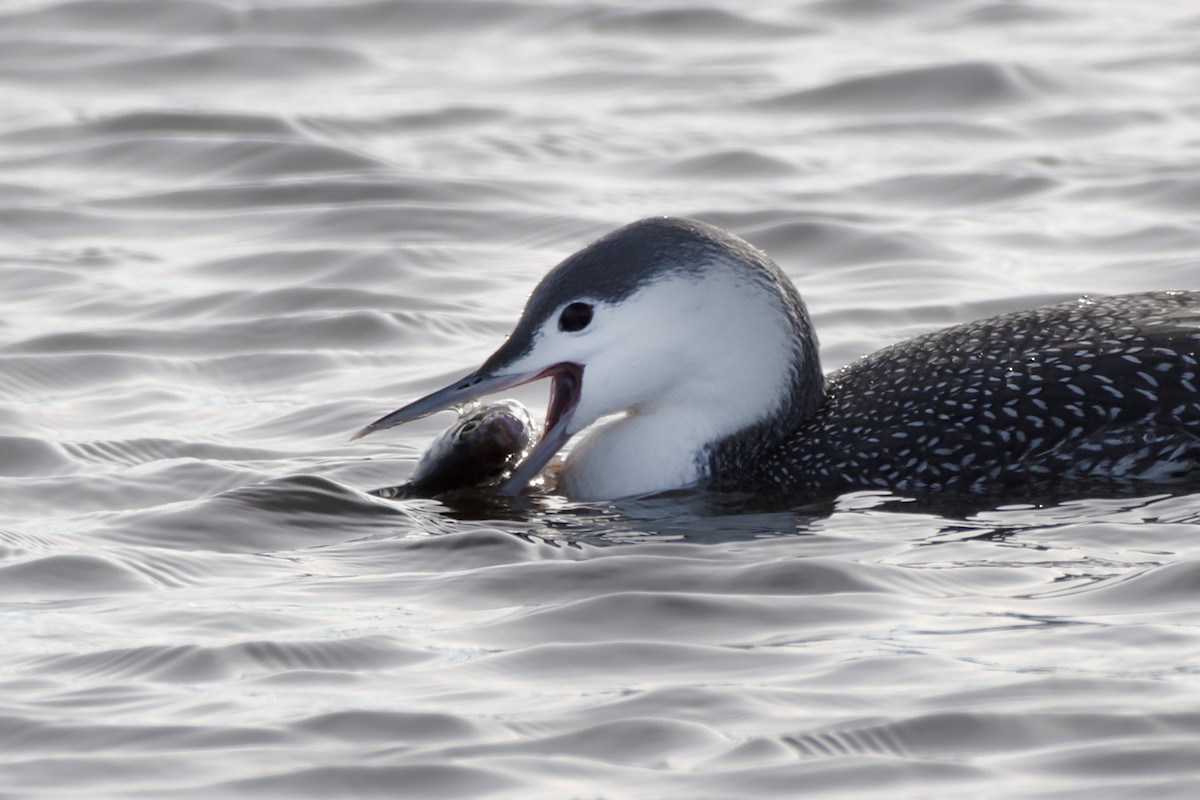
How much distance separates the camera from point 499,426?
259 inches

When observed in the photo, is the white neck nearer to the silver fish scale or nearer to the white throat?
the white throat

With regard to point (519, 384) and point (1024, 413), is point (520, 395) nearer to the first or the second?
point (519, 384)

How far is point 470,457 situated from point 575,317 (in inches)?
21.1

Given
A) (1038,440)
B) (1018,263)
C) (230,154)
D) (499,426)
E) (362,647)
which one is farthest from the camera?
(230,154)

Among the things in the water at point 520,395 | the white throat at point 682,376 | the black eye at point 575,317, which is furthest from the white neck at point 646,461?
the black eye at point 575,317

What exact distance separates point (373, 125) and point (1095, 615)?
23.9 feet

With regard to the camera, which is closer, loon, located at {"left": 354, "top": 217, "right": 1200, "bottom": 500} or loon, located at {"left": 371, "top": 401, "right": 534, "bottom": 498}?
loon, located at {"left": 354, "top": 217, "right": 1200, "bottom": 500}

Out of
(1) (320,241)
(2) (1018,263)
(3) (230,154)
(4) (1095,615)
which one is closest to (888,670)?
(4) (1095,615)

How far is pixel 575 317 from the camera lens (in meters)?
6.31

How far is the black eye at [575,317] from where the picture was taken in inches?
248

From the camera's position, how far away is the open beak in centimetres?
623

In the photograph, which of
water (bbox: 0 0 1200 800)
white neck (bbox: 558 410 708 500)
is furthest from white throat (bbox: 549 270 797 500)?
water (bbox: 0 0 1200 800)

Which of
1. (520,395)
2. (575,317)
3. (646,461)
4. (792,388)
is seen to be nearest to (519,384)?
(575,317)

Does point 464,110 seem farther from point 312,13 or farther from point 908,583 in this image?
point 908,583
